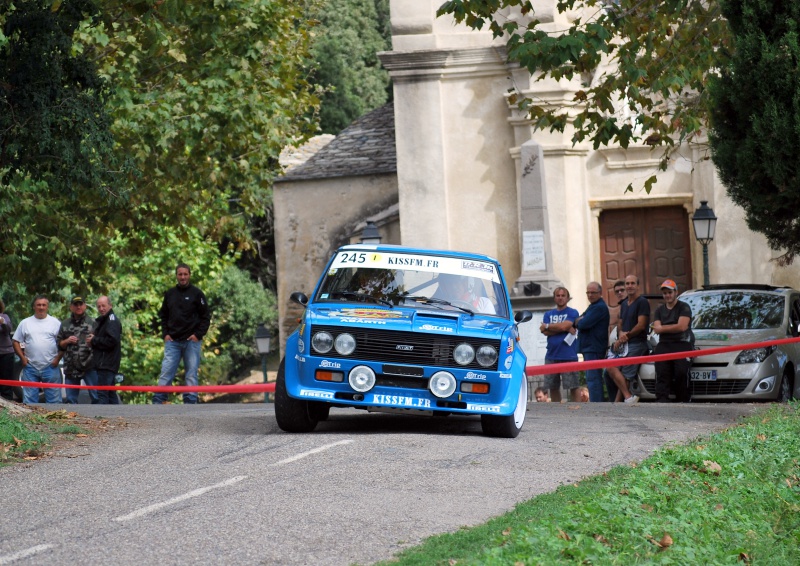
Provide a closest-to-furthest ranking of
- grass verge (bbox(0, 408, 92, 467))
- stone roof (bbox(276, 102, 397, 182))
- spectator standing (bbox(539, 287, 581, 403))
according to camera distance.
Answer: grass verge (bbox(0, 408, 92, 467))
spectator standing (bbox(539, 287, 581, 403))
stone roof (bbox(276, 102, 397, 182))

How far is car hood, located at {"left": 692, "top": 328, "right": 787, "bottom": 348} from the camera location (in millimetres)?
18438

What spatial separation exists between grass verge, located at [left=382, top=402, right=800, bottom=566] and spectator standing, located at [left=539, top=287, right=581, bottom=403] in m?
8.00

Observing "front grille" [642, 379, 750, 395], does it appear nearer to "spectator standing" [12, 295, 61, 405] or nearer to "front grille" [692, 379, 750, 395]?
"front grille" [692, 379, 750, 395]

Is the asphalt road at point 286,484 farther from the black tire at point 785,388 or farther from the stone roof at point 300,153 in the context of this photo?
→ the stone roof at point 300,153

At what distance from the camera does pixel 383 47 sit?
55719mm

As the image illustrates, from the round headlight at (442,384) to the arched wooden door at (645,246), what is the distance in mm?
16867

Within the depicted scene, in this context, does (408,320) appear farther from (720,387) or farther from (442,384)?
(720,387)

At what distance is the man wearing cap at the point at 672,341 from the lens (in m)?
17.8

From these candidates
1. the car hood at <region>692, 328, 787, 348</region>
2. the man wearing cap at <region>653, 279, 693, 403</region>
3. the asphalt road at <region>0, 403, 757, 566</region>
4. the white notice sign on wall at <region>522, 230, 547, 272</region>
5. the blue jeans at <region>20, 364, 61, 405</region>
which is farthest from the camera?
the white notice sign on wall at <region>522, 230, 547, 272</region>

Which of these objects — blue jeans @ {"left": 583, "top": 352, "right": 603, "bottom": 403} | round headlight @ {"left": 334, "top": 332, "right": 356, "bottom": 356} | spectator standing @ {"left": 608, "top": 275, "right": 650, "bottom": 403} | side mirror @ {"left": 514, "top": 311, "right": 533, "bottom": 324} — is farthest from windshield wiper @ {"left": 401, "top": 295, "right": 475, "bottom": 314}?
blue jeans @ {"left": 583, "top": 352, "right": 603, "bottom": 403}

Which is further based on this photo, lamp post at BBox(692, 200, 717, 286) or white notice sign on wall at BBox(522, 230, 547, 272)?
white notice sign on wall at BBox(522, 230, 547, 272)

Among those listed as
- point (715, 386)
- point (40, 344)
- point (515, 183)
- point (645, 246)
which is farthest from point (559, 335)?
point (645, 246)

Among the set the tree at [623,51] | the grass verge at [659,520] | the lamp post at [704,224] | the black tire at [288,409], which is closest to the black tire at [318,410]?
the black tire at [288,409]

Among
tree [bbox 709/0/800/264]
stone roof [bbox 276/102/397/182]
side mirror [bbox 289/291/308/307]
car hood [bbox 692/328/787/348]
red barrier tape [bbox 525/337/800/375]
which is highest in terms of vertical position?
stone roof [bbox 276/102/397/182]
